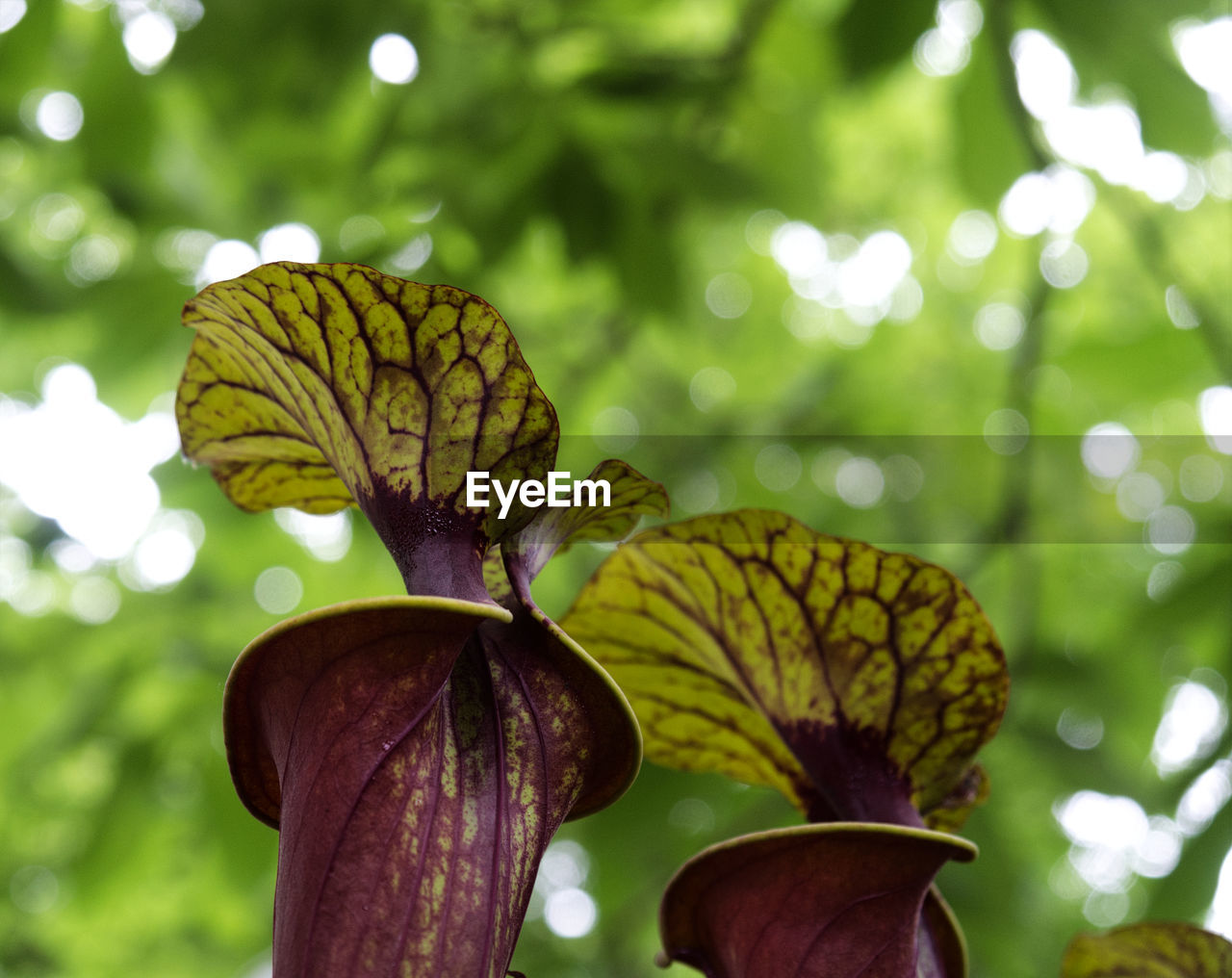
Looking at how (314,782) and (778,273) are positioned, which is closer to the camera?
(314,782)

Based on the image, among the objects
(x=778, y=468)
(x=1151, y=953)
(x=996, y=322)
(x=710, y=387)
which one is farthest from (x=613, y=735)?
(x=996, y=322)

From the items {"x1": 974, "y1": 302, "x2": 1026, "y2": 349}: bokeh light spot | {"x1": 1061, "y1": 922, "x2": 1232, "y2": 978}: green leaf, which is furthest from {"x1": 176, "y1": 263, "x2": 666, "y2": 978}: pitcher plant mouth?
{"x1": 974, "y1": 302, "x2": 1026, "y2": 349}: bokeh light spot

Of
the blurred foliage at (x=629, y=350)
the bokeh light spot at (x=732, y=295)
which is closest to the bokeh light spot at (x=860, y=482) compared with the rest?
the blurred foliage at (x=629, y=350)

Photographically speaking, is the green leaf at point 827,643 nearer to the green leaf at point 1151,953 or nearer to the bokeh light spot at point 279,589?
the green leaf at point 1151,953

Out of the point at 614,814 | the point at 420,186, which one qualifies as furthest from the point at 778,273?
the point at 614,814

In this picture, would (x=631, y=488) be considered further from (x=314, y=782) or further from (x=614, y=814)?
(x=614, y=814)

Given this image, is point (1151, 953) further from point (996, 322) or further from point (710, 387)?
point (996, 322)
